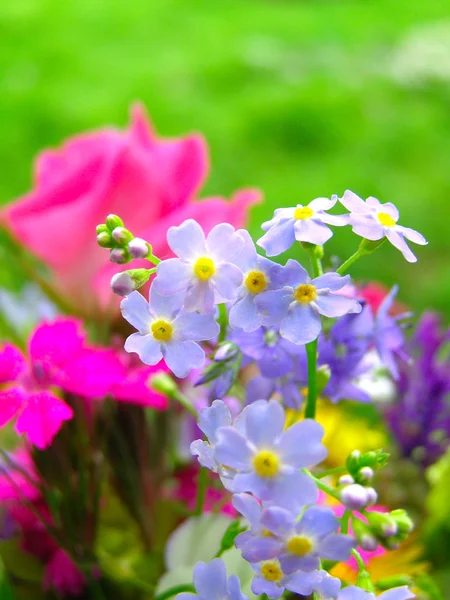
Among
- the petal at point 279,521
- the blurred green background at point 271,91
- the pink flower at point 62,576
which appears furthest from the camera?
the blurred green background at point 271,91

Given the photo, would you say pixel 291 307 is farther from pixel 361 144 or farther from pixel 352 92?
pixel 352 92

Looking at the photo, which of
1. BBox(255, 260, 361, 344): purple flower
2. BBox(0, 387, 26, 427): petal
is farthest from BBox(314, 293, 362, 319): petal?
BBox(0, 387, 26, 427): petal

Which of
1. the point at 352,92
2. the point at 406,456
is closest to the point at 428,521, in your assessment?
the point at 406,456

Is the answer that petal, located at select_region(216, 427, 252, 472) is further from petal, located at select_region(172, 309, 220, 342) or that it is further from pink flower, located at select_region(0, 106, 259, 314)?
pink flower, located at select_region(0, 106, 259, 314)

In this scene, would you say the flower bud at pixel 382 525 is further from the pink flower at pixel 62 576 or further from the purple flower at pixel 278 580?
the pink flower at pixel 62 576

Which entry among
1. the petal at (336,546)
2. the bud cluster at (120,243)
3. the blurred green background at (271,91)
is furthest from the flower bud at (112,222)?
the blurred green background at (271,91)

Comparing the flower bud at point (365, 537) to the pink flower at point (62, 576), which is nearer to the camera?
the flower bud at point (365, 537)
